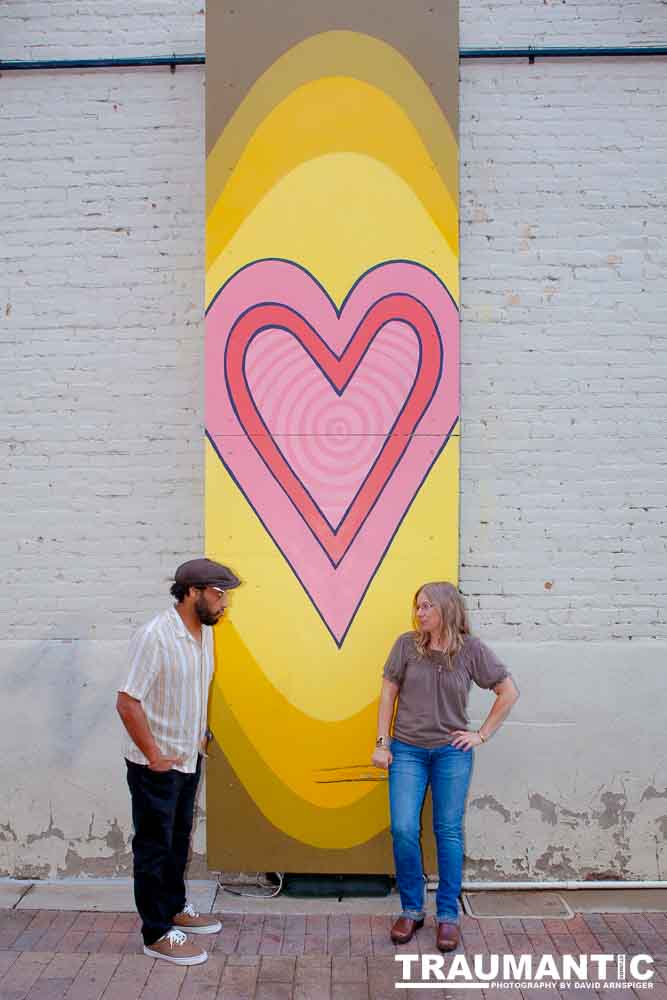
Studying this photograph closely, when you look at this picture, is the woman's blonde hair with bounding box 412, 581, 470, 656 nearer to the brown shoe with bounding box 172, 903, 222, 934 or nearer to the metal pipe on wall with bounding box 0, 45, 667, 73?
the brown shoe with bounding box 172, 903, 222, 934

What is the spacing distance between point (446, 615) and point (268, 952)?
1789 mm

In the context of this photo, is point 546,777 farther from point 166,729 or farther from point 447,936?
point 166,729

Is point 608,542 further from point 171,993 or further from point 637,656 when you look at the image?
point 171,993

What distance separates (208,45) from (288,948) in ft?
15.3

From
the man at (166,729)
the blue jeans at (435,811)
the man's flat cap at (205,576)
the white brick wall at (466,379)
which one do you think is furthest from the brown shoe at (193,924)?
the man's flat cap at (205,576)

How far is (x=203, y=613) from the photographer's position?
4203mm

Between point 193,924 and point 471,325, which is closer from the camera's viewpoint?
point 193,924

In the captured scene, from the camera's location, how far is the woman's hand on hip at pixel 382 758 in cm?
444

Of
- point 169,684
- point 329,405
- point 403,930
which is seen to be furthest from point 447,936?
point 329,405

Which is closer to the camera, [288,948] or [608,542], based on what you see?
[288,948]

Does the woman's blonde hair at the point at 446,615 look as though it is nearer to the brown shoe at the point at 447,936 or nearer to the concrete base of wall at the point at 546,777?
the concrete base of wall at the point at 546,777

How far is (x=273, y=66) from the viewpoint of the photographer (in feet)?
16.4

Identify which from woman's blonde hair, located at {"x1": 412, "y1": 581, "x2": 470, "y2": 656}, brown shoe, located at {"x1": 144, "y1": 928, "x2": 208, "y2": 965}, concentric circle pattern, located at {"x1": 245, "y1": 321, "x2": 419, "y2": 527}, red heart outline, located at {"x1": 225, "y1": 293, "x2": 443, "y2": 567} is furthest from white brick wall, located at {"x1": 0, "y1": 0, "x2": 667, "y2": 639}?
brown shoe, located at {"x1": 144, "y1": 928, "x2": 208, "y2": 965}

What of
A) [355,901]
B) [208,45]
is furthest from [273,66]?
[355,901]
